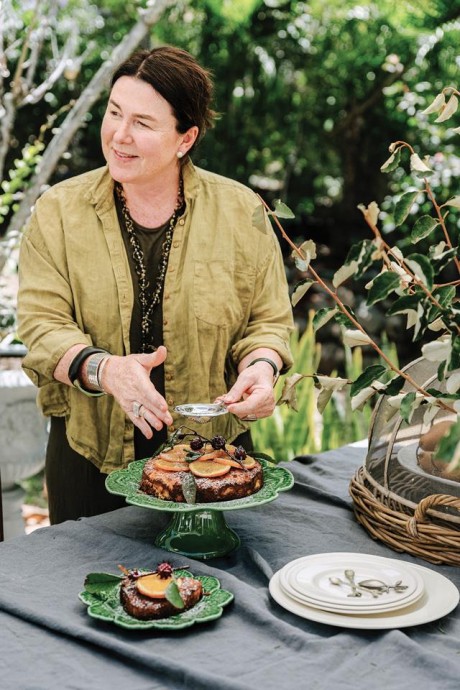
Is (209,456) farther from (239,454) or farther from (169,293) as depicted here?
(169,293)

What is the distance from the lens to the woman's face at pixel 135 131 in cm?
184

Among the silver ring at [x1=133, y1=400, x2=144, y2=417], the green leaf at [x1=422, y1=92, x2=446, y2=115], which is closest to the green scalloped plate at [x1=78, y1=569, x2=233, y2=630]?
the silver ring at [x1=133, y1=400, x2=144, y2=417]

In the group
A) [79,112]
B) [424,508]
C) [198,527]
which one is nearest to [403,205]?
[424,508]

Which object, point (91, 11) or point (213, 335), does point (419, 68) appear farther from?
point (213, 335)

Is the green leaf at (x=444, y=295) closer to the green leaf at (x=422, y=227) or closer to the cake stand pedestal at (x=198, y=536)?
the green leaf at (x=422, y=227)

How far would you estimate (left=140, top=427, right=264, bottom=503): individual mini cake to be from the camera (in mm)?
1459

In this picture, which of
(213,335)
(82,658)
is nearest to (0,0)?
(213,335)

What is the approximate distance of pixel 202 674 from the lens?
3.59ft

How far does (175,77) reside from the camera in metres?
1.89

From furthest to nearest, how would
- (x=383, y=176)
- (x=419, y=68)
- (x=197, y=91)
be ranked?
1. (x=383, y=176)
2. (x=419, y=68)
3. (x=197, y=91)

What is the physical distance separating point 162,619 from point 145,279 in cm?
94

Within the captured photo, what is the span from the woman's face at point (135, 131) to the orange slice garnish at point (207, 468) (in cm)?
66

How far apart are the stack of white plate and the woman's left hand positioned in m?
0.35

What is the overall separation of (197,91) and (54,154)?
1884 mm
